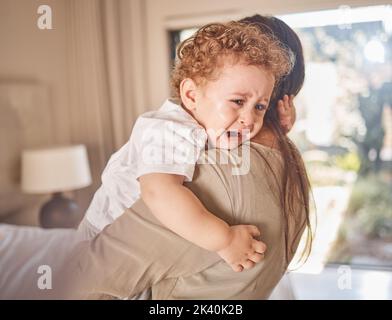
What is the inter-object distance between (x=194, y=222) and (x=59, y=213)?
0.35 meters

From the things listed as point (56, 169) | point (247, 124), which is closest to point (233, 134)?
point (247, 124)

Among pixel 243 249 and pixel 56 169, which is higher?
pixel 56 169

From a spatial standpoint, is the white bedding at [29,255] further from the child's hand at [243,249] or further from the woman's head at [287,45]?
the woman's head at [287,45]

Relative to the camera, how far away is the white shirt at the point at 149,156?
0.89m

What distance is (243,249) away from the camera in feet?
3.04

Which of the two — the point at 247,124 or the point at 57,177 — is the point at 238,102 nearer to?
the point at 247,124

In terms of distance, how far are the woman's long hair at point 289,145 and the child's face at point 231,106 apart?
0.13 feet

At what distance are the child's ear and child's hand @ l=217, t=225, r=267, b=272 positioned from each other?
0.89 feet

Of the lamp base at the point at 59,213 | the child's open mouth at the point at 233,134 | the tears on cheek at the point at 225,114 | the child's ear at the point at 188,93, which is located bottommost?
the lamp base at the point at 59,213

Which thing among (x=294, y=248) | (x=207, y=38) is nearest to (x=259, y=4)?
(x=207, y=38)

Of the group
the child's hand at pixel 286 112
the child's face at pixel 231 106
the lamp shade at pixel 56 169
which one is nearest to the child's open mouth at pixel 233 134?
the child's face at pixel 231 106

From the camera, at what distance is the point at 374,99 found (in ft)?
3.50

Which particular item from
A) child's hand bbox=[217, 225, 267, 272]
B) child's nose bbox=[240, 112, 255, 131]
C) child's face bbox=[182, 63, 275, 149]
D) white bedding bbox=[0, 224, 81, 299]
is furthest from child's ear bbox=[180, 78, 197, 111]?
white bedding bbox=[0, 224, 81, 299]
